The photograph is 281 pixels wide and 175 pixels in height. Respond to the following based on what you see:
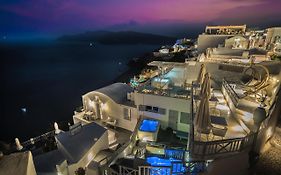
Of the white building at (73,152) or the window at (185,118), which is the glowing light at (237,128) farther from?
the white building at (73,152)

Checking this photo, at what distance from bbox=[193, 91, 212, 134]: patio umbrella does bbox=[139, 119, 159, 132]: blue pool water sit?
7223 millimetres

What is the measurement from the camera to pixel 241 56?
20.3 meters

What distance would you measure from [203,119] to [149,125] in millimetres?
8259

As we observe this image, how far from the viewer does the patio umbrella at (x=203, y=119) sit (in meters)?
7.77

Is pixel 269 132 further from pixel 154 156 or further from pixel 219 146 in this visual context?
pixel 154 156

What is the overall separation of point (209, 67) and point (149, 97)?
7166 mm

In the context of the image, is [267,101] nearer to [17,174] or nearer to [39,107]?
[17,174]

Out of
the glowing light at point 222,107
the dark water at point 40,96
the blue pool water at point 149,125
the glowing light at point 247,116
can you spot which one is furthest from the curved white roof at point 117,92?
the dark water at point 40,96

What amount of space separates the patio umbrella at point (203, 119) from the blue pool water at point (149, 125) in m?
7.22

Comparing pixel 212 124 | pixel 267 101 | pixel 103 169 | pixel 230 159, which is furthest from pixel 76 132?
pixel 267 101

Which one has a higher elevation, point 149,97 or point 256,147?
point 256,147

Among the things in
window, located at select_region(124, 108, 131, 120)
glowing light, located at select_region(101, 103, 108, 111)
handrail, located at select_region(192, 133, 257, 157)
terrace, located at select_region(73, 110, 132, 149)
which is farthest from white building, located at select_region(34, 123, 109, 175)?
handrail, located at select_region(192, 133, 257, 157)

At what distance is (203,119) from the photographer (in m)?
7.89

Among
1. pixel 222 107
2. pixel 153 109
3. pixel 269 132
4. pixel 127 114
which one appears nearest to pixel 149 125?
pixel 153 109
